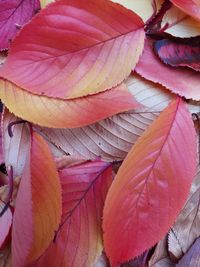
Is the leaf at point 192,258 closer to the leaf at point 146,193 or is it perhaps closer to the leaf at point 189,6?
the leaf at point 146,193

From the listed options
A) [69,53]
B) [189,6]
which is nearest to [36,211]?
[69,53]

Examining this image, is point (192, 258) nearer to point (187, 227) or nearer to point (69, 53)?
point (187, 227)

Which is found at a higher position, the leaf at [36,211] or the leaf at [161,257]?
the leaf at [36,211]

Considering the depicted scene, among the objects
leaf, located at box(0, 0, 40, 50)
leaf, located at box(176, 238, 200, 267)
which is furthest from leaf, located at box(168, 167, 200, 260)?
leaf, located at box(0, 0, 40, 50)

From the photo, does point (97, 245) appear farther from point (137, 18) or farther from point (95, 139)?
point (137, 18)

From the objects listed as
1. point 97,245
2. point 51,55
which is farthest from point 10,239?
point 51,55

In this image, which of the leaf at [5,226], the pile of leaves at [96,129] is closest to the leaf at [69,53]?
the pile of leaves at [96,129]
